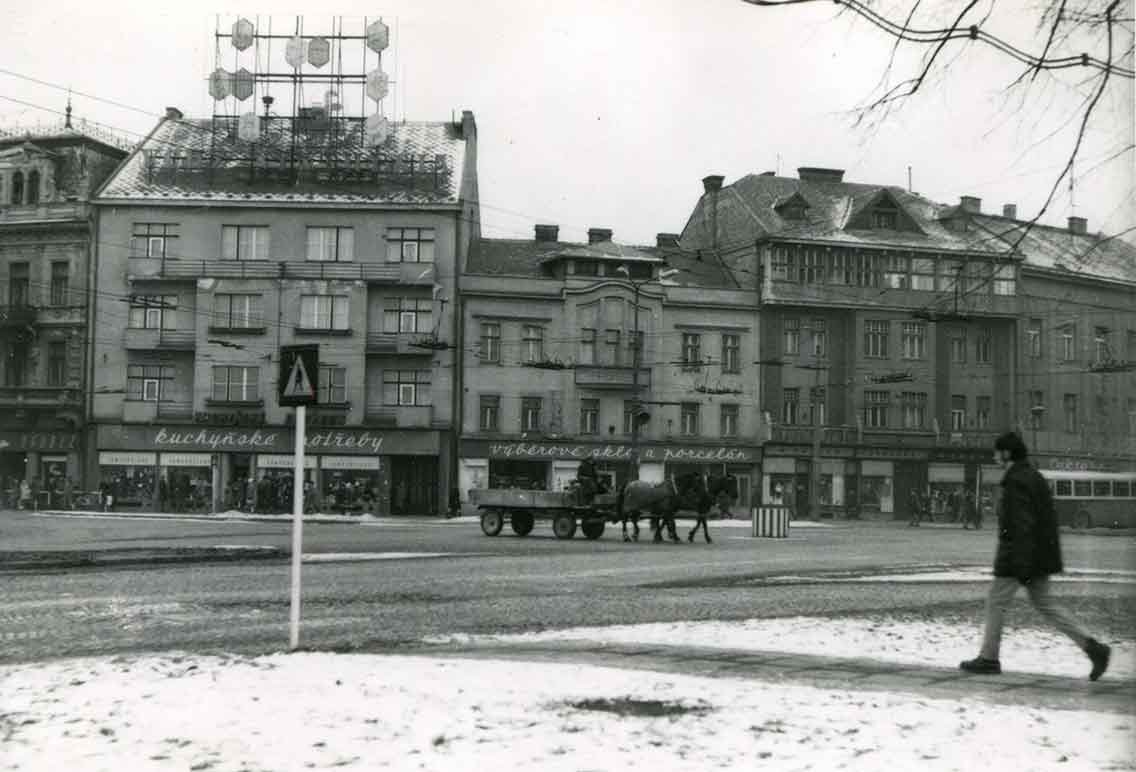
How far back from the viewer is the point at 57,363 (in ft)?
177

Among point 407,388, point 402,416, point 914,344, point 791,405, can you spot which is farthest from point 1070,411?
point 402,416

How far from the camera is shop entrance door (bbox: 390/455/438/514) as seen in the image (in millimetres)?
53781

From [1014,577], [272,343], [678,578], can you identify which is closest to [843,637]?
[1014,577]

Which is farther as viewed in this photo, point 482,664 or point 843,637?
point 843,637

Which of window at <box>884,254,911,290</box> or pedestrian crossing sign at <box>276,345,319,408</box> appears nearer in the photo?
pedestrian crossing sign at <box>276,345,319,408</box>

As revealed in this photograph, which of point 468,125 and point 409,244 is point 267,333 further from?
point 468,125

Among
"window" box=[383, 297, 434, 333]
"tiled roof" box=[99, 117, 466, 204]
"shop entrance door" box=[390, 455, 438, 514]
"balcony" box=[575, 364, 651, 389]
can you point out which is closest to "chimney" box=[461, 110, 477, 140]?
"tiled roof" box=[99, 117, 466, 204]

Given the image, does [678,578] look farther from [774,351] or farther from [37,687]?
[774,351]

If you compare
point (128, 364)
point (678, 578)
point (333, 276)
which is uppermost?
point (333, 276)

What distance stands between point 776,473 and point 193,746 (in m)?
54.3

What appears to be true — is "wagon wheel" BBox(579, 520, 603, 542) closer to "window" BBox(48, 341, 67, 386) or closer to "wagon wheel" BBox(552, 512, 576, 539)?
"wagon wheel" BBox(552, 512, 576, 539)

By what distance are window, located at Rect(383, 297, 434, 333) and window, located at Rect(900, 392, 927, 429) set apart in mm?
23872

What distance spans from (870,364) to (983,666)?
176ft

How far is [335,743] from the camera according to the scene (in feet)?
19.4
